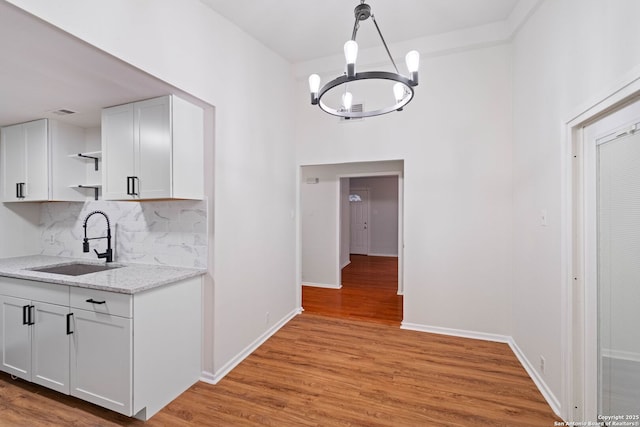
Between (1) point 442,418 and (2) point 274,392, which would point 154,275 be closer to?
(2) point 274,392

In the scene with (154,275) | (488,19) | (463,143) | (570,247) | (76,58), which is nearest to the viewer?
(76,58)

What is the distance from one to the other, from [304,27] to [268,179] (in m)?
1.67

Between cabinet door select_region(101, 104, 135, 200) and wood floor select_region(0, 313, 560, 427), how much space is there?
1695 millimetres

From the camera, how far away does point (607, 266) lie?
1.69 metres

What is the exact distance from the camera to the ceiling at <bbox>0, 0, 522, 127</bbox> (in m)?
1.64

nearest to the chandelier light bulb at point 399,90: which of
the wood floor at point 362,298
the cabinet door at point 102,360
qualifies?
the cabinet door at point 102,360

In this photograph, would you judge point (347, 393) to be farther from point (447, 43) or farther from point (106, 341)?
point (447, 43)

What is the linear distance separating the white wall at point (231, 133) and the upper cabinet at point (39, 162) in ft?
6.13

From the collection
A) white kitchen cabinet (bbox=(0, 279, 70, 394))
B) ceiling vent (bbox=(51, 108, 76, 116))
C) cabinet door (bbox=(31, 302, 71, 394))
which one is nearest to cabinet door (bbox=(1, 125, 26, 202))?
ceiling vent (bbox=(51, 108, 76, 116))

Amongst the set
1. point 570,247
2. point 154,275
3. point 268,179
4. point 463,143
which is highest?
point 463,143

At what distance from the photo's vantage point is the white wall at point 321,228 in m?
5.38

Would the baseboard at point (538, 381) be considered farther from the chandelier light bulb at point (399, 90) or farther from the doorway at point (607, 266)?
the chandelier light bulb at point (399, 90)

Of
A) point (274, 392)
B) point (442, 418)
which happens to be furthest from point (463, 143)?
point (274, 392)

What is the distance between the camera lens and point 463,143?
10.7ft
